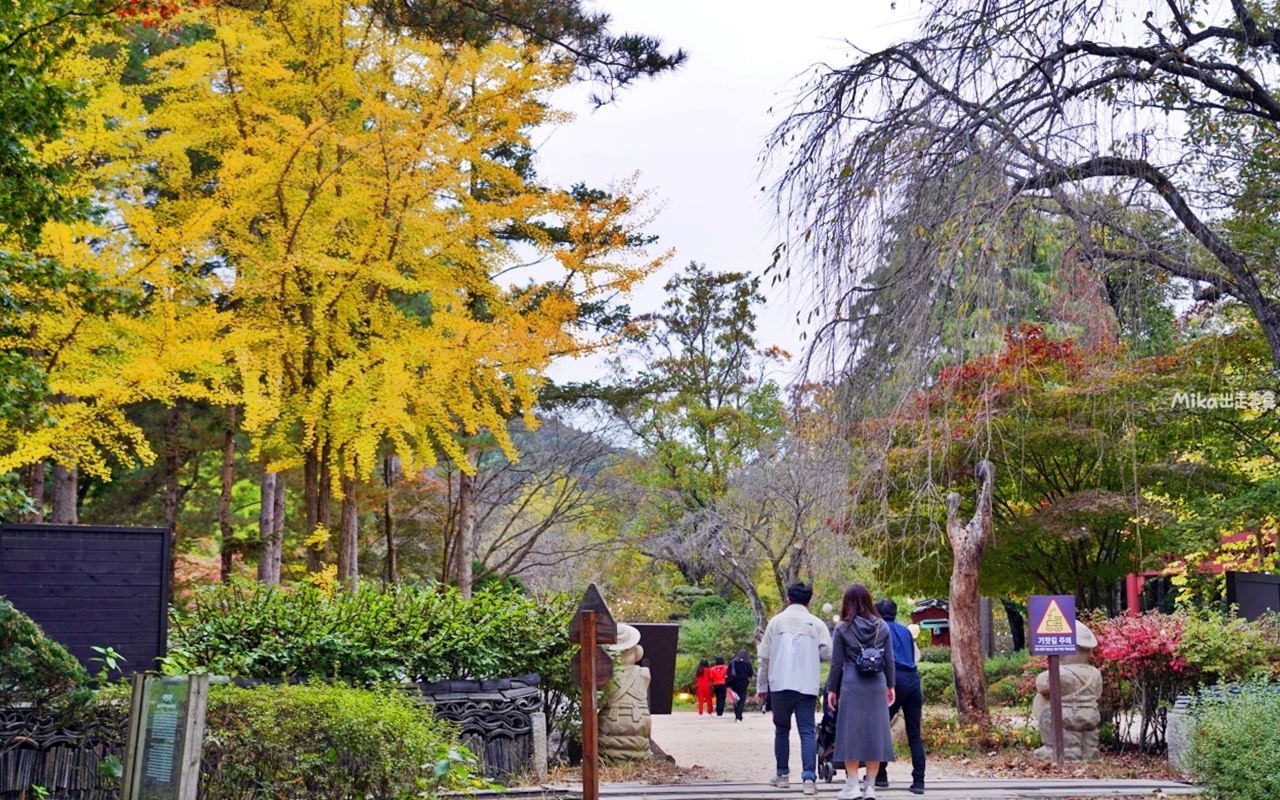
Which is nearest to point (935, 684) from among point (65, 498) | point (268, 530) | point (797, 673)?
point (268, 530)

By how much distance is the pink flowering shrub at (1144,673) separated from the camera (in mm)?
10805

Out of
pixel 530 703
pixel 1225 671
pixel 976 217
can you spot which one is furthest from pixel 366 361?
pixel 1225 671

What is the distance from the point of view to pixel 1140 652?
10.9 meters

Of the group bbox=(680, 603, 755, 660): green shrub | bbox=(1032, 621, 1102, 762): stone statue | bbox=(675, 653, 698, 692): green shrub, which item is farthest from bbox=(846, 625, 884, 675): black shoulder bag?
bbox=(675, 653, 698, 692): green shrub

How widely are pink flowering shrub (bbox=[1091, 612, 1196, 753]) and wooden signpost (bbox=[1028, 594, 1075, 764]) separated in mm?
869

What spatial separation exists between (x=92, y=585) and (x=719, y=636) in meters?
22.6

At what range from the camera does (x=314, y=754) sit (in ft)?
20.2

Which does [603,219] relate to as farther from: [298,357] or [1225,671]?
[1225,671]

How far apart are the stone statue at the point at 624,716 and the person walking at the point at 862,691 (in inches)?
105

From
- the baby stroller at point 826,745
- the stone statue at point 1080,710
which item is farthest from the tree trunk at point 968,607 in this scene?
the baby stroller at point 826,745

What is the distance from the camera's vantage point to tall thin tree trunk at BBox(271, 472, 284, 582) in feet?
62.7

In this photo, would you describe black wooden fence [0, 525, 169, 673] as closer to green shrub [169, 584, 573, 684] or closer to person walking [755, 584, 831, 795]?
green shrub [169, 584, 573, 684]

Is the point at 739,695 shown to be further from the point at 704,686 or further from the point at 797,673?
the point at 797,673

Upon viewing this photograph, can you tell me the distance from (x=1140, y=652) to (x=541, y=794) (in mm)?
6027
